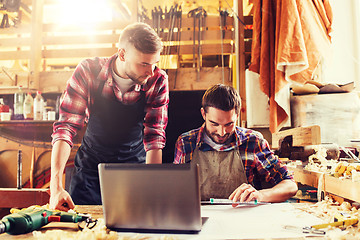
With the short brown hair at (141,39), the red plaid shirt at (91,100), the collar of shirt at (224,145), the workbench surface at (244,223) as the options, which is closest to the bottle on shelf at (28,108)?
the red plaid shirt at (91,100)

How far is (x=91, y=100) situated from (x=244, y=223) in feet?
3.97

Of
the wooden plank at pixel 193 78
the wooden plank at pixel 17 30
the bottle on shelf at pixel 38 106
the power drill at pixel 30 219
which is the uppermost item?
the wooden plank at pixel 17 30

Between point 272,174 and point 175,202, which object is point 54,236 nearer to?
point 175,202

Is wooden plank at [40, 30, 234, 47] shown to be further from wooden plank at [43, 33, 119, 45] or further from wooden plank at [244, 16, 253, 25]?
wooden plank at [244, 16, 253, 25]

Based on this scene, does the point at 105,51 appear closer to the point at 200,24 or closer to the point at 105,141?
the point at 200,24

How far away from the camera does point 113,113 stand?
5.83 ft

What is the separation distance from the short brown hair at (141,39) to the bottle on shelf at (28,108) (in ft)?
3.43

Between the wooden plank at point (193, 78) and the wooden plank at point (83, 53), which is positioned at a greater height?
the wooden plank at point (83, 53)

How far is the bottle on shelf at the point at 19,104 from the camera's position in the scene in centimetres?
237

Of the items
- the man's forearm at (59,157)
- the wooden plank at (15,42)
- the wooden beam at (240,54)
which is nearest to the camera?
the man's forearm at (59,157)

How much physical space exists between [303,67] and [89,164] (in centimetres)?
139

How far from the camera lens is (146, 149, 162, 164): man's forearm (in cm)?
180

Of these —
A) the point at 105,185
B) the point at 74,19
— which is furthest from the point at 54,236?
the point at 74,19

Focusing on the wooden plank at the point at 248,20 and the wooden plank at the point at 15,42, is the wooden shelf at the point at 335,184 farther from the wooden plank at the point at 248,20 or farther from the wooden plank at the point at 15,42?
the wooden plank at the point at 15,42
